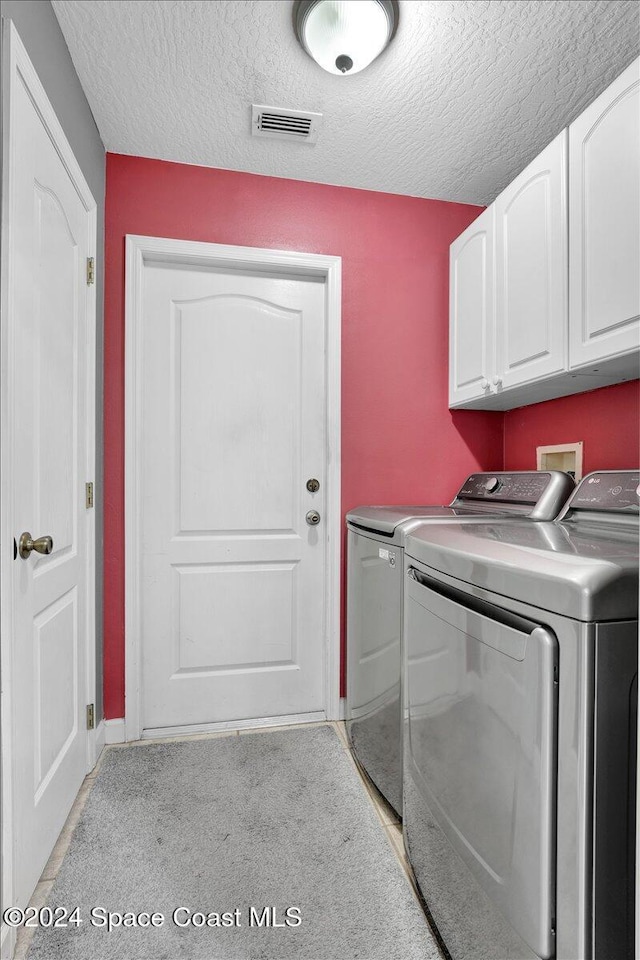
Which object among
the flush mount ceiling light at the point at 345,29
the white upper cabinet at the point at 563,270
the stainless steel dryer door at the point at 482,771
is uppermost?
the flush mount ceiling light at the point at 345,29

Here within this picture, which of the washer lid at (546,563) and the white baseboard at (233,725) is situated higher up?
the washer lid at (546,563)

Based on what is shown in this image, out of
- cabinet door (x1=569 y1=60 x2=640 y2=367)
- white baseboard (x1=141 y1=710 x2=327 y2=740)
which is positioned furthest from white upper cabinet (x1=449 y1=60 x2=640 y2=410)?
white baseboard (x1=141 y1=710 x2=327 y2=740)

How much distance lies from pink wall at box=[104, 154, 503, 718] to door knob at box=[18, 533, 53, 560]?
838 millimetres

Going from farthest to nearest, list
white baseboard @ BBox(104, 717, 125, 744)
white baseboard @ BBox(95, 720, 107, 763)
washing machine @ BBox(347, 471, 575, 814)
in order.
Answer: white baseboard @ BBox(104, 717, 125, 744)
white baseboard @ BBox(95, 720, 107, 763)
washing machine @ BBox(347, 471, 575, 814)

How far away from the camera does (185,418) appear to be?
218 cm

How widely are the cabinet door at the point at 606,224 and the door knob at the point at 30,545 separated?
1617 mm

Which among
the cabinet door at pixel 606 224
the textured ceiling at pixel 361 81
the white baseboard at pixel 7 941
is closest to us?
the white baseboard at pixel 7 941

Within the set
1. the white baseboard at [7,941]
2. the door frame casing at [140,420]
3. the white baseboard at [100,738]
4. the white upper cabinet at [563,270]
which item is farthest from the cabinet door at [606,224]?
the white baseboard at [100,738]

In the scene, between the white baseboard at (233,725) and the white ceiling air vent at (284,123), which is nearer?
the white ceiling air vent at (284,123)

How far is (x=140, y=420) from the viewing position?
6.92ft

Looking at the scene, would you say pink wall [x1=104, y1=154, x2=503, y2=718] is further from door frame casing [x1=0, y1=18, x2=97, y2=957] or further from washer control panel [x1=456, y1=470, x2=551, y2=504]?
door frame casing [x1=0, y1=18, x2=97, y2=957]

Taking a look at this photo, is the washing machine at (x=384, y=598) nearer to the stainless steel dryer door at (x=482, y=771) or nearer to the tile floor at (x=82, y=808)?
the tile floor at (x=82, y=808)

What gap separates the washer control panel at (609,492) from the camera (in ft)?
4.92

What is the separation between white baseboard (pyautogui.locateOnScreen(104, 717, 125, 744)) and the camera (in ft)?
6.77
